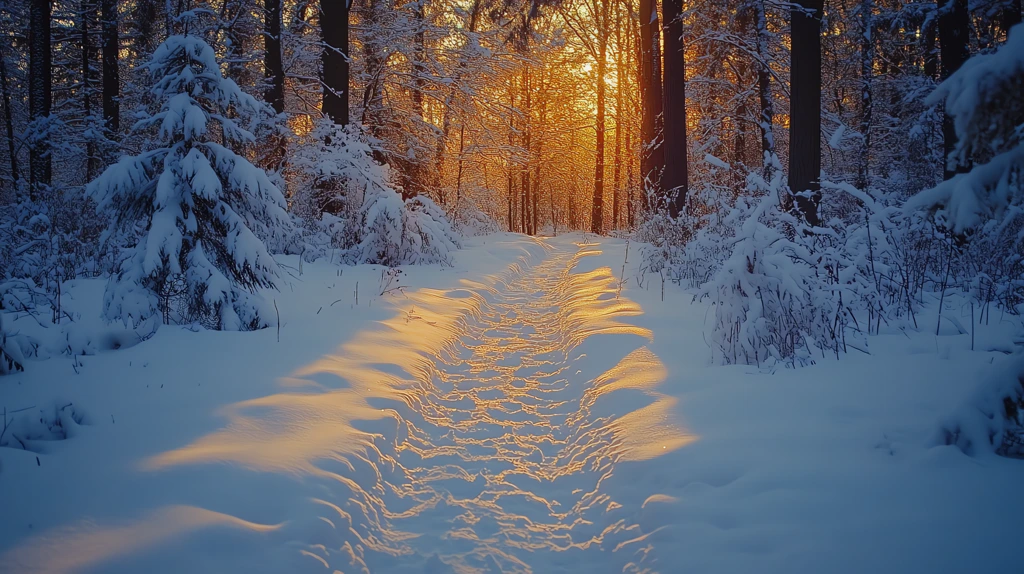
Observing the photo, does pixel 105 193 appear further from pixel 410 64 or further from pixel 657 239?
pixel 410 64

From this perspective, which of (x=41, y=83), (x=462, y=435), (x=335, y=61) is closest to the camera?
(x=462, y=435)

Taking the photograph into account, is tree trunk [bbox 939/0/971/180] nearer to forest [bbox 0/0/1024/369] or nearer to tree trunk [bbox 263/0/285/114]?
forest [bbox 0/0/1024/369]

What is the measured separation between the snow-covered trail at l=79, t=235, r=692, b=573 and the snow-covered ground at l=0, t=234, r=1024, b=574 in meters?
0.02

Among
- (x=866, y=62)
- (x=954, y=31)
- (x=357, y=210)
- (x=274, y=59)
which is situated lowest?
(x=357, y=210)

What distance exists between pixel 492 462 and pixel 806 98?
7436mm

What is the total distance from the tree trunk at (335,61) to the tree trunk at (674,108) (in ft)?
23.1

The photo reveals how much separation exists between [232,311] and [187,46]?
2.66m

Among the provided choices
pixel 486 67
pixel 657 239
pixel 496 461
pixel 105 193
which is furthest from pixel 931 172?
pixel 105 193

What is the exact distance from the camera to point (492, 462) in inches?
136

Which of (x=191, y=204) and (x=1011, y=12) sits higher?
(x=1011, y=12)

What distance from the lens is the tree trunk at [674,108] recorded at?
11156mm

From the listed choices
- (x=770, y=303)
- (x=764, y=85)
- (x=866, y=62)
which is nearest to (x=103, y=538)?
(x=770, y=303)

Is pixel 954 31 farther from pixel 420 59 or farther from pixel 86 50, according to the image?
pixel 86 50

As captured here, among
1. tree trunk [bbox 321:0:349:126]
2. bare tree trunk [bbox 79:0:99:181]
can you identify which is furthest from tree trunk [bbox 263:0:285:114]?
bare tree trunk [bbox 79:0:99:181]
